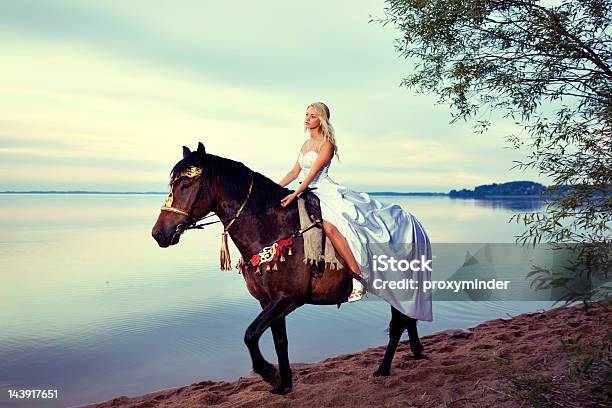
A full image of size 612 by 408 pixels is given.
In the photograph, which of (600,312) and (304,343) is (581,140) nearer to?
(600,312)

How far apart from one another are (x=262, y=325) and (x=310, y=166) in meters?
1.48

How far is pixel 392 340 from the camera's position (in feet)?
16.9

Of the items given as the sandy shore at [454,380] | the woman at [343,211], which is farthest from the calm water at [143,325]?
the woman at [343,211]

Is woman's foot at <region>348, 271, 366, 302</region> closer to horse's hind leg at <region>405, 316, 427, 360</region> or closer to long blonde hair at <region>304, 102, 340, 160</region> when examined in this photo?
horse's hind leg at <region>405, 316, 427, 360</region>

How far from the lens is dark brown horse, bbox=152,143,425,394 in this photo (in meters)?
4.09

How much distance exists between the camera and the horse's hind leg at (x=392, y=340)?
5090 millimetres

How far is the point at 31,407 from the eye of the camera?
5641 mm

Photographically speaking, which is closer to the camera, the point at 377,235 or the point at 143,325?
→ the point at 377,235

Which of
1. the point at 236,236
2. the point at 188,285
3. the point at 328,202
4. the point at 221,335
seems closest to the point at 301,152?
the point at 328,202

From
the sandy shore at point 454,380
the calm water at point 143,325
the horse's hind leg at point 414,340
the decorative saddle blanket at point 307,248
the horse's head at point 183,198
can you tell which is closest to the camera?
the sandy shore at point 454,380

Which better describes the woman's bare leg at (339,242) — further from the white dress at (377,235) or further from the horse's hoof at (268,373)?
the horse's hoof at (268,373)

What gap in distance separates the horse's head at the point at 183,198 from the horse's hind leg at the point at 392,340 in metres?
2.38

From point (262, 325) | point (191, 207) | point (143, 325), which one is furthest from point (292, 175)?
point (143, 325)

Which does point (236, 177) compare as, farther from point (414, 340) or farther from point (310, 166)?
point (414, 340)
